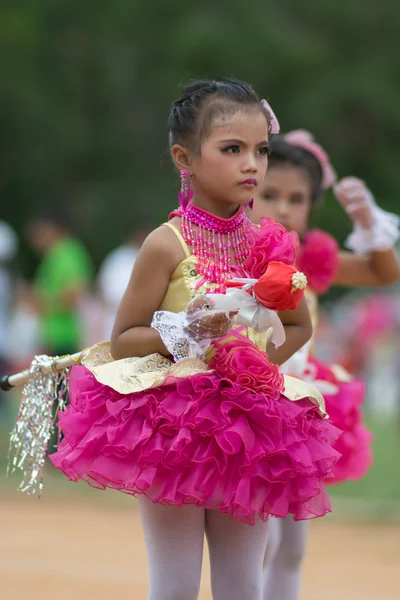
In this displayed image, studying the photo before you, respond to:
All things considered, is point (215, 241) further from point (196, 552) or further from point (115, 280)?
point (115, 280)

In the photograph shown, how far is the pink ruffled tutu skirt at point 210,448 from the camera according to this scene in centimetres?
313

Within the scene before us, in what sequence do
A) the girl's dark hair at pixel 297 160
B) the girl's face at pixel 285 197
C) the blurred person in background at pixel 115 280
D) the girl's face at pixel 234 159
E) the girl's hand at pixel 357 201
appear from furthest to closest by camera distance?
the blurred person in background at pixel 115 280
the girl's hand at pixel 357 201
the girl's dark hair at pixel 297 160
the girl's face at pixel 285 197
the girl's face at pixel 234 159

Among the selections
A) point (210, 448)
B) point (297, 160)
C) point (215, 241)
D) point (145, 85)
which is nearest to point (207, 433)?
point (210, 448)

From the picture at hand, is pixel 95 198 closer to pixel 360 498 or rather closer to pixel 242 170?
pixel 360 498

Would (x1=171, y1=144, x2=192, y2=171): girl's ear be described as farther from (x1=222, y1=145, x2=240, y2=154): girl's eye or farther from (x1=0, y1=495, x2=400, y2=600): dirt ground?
(x1=0, y1=495, x2=400, y2=600): dirt ground

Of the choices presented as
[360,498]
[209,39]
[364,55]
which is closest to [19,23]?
[209,39]

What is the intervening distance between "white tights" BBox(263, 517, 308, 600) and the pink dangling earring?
144 centimetres

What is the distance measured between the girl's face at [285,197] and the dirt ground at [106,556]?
206cm

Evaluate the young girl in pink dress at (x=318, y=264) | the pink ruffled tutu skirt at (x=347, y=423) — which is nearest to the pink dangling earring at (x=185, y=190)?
the young girl in pink dress at (x=318, y=264)

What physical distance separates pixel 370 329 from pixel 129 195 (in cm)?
725

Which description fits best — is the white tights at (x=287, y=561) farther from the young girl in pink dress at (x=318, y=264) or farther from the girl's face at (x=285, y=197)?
the girl's face at (x=285, y=197)

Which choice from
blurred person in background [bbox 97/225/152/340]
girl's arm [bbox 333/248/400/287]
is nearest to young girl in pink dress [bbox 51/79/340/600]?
girl's arm [bbox 333/248/400/287]

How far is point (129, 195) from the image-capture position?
2314 cm

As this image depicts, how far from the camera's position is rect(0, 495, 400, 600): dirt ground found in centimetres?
560
